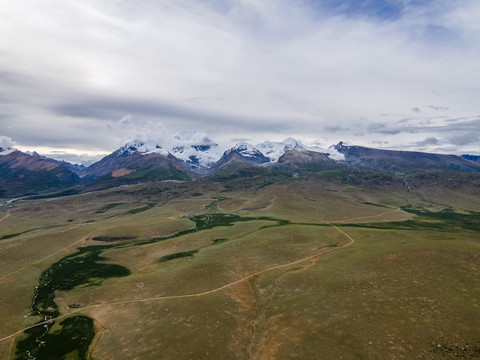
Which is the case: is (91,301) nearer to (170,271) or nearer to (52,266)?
(170,271)

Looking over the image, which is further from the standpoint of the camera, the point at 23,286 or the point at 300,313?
the point at 23,286

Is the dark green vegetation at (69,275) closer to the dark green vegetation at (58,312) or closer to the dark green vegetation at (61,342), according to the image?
the dark green vegetation at (58,312)

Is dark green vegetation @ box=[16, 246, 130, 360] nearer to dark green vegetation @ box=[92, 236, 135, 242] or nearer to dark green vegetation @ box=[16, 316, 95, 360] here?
dark green vegetation @ box=[16, 316, 95, 360]

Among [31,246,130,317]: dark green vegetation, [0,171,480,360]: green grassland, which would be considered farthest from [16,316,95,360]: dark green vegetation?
[31,246,130,317]: dark green vegetation

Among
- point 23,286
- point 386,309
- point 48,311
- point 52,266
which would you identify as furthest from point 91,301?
point 386,309

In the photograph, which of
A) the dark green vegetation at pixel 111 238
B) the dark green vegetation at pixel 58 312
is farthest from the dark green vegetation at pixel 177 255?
the dark green vegetation at pixel 111 238

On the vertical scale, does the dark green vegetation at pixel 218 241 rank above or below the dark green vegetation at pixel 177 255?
above

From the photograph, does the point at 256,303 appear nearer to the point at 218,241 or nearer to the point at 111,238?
the point at 218,241

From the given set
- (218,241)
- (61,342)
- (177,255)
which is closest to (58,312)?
(61,342)
